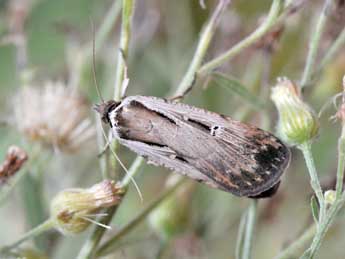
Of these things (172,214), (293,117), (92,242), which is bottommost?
(172,214)

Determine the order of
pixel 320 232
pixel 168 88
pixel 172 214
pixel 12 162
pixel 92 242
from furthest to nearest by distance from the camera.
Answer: pixel 168 88 < pixel 172 214 < pixel 12 162 < pixel 92 242 < pixel 320 232

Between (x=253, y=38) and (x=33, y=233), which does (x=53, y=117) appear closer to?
(x=33, y=233)

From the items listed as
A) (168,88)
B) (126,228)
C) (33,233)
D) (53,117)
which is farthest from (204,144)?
(168,88)

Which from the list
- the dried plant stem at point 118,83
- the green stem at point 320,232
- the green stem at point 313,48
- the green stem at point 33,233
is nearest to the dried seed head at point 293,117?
the green stem at point 313,48

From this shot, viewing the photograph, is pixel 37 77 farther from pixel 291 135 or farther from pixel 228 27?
Result: pixel 291 135

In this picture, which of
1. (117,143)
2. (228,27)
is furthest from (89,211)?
(228,27)

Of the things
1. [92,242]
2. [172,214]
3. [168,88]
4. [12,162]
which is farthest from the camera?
[168,88]

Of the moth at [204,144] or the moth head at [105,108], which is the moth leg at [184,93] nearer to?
the moth at [204,144]
